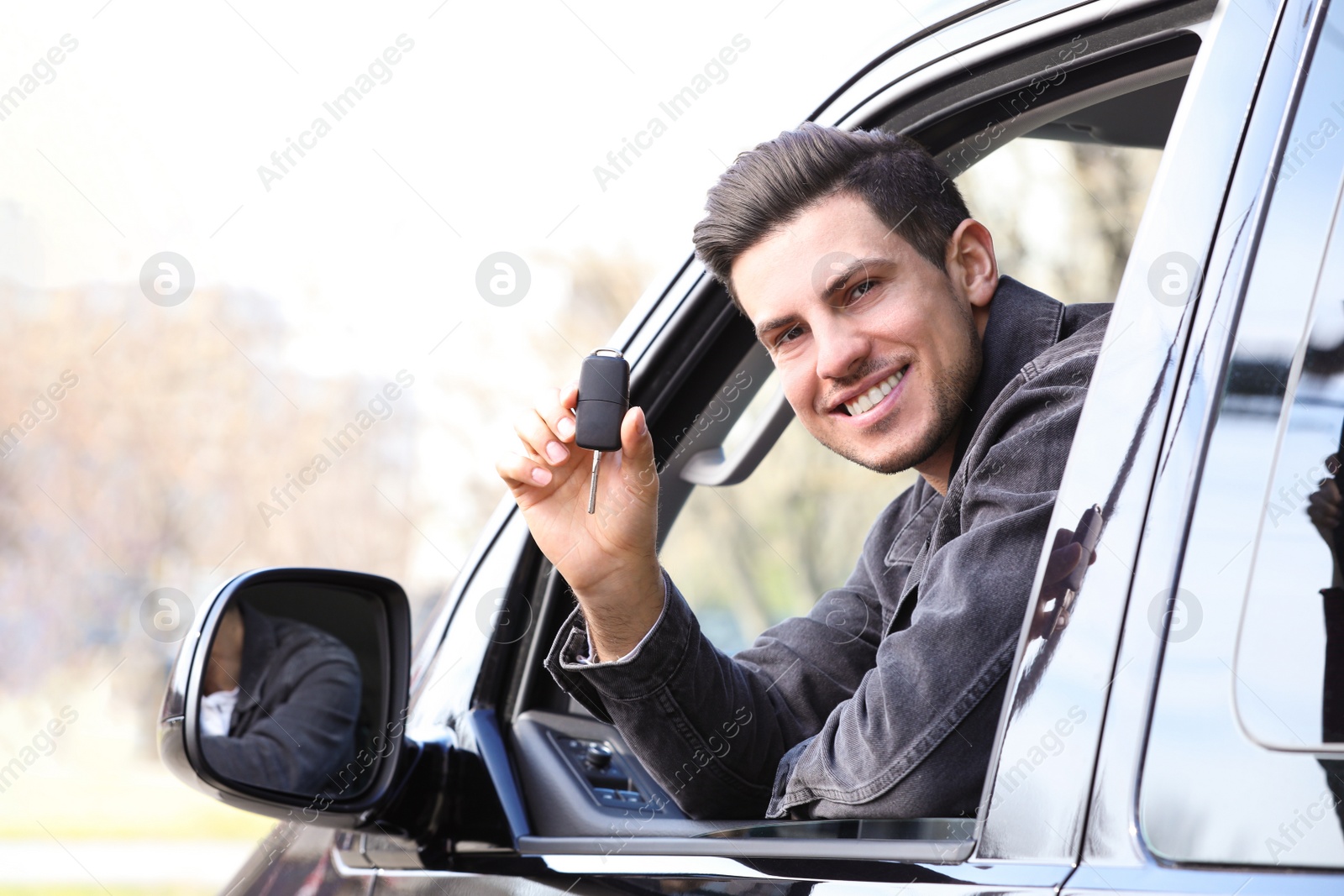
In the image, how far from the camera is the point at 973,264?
6.68ft

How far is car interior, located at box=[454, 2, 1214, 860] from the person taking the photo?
1.58m

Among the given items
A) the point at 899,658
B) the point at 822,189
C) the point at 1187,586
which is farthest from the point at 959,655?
the point at 822,189

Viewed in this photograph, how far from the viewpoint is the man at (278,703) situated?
170cm

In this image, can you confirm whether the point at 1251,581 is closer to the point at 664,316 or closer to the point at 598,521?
the point at 598,521

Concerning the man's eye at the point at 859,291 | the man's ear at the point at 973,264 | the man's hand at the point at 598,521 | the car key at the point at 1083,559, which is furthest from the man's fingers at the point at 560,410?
the car key at the point at 1083,559

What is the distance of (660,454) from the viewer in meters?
2.15

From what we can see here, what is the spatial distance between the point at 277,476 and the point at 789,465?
45.6 ft

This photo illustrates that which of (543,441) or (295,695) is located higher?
(543,441)

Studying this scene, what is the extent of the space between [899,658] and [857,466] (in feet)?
20.0

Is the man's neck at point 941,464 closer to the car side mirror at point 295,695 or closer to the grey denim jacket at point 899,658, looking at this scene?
the grey denim jacket at point 899,658

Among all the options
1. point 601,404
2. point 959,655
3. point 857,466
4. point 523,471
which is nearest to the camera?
point 959,655

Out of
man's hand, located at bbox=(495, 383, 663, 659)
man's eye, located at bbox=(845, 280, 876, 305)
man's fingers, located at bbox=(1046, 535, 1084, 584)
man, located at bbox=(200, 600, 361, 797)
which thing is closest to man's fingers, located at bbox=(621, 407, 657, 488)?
man's hand, located at bbox=(495, 383, 663, 659)

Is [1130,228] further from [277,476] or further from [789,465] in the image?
[277,476]

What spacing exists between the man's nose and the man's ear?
10.1 inches
